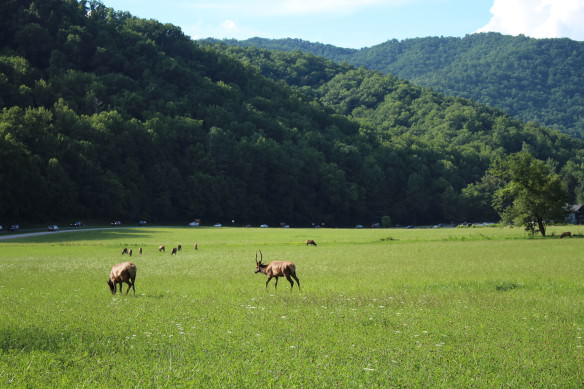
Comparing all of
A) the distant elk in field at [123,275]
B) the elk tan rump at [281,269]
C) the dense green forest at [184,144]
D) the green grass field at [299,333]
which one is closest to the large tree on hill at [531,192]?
the green grass field at [299,333]

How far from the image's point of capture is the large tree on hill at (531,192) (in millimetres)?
61219

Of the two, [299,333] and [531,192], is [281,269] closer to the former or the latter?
[299,333]

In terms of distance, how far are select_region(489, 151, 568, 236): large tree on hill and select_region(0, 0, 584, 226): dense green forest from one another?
71471 mm

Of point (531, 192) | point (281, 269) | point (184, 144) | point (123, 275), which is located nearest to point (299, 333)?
point (281, 269)

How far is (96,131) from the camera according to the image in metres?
114

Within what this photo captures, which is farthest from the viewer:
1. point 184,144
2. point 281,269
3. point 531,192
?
point 184,144

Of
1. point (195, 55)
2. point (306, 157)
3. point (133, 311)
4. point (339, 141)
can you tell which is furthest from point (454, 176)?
point (133, 311)

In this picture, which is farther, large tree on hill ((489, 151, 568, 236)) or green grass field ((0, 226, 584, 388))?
large tree on hill ((489, 151, 568, 236))

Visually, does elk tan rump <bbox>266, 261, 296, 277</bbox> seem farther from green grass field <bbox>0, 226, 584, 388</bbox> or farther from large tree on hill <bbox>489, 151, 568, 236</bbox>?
large tree on hill <bbox>489, 151, 568, 236</bbox>

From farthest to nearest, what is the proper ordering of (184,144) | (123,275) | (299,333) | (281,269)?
(184,144), (281,269), (123,275), (299,333)

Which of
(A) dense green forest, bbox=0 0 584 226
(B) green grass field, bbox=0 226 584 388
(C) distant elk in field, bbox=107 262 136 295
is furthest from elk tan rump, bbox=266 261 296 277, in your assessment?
(A) dense green forest, bbox=0 0 584 226

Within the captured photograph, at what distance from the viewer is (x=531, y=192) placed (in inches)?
2430

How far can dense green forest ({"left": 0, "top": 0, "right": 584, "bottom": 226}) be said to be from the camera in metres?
103

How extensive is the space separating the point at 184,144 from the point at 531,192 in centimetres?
9243
